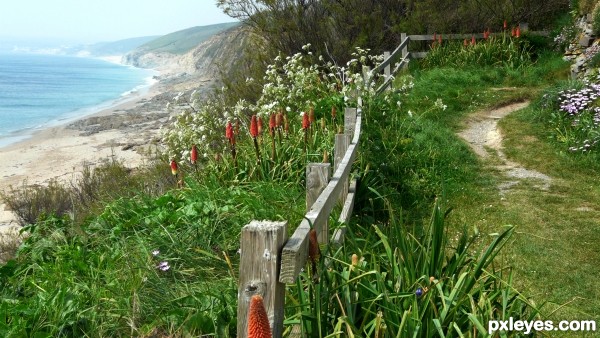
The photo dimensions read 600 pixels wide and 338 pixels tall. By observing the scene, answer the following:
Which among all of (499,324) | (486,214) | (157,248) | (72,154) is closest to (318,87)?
(486,214)

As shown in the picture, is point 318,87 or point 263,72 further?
point 263,72

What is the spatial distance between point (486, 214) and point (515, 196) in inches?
31.8

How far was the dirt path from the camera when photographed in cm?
890

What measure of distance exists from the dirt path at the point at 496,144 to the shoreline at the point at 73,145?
11.8 m

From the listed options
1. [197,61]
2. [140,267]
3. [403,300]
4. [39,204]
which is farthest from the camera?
[197,61]

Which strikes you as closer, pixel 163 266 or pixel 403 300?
pixel 403 300

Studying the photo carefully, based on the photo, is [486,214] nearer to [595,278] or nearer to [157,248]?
[595,278]

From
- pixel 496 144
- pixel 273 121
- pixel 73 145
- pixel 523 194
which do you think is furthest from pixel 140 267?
pixel 73 145

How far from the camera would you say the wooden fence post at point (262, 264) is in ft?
9.25

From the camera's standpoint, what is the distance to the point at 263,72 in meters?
19.5

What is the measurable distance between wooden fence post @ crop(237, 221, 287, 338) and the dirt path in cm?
605

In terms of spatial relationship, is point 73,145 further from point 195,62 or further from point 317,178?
point 195,62

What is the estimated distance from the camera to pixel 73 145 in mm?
33688

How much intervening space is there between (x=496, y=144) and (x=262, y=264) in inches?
349
